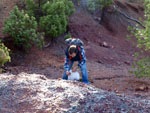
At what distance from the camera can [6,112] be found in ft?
10.7

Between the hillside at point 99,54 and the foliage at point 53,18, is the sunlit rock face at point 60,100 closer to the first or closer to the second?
the hillside at point 99,54

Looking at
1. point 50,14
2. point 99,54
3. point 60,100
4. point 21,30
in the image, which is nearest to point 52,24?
point 50,14

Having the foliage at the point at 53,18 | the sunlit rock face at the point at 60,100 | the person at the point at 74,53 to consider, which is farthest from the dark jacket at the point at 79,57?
the foliage at the point at 53,18

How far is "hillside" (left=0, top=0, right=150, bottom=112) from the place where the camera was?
816cm

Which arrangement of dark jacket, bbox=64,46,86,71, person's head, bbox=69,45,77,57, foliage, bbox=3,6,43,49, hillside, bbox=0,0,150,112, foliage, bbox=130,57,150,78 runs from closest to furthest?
person's head, bbox=69,45,77,57 < dark jacket, bbox=64,46,86,71 < foliage, bbox=130,57,150,78 < hillside, bbox=0,0,150,112 < foliage, bbox=3,6,43,49

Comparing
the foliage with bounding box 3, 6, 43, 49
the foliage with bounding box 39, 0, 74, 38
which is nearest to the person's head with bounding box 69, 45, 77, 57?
the foliage with bounding box 3, 6, 43, 49

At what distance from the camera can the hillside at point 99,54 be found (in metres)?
8.16

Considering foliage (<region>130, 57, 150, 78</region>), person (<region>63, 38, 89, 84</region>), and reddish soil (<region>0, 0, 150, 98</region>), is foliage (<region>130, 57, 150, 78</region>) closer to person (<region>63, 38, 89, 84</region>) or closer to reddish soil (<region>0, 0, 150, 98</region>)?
reddish soil (<region>0, 0, 150, 98</region>)

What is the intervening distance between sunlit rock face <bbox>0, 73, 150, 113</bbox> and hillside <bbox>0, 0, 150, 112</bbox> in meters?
0.24

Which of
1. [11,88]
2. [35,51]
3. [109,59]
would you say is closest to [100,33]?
[109,59]

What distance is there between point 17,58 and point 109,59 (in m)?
5.15

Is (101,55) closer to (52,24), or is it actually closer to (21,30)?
(52,24)

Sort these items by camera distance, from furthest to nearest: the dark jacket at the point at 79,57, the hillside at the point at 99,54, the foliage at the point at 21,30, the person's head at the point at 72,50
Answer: the foliage at the point at 21,30
the hillside at the point at 99,54
the dark jacket at the point at 79,57
the person's head at the point at 72,50

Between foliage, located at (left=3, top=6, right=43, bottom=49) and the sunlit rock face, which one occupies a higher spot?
foliage, located at (left=3, top=6, right=43, bottom=49)
